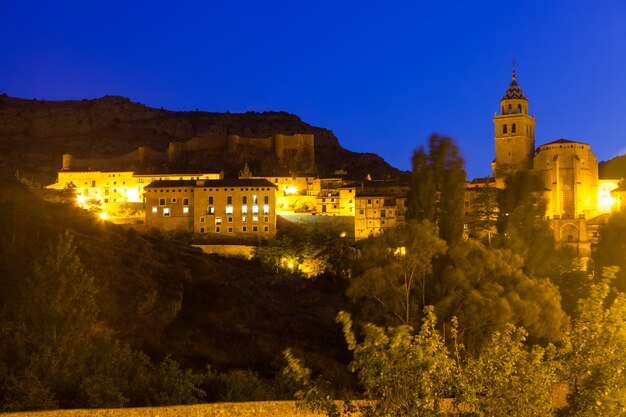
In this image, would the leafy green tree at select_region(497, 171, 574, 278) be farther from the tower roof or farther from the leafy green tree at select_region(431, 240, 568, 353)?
the tower roof

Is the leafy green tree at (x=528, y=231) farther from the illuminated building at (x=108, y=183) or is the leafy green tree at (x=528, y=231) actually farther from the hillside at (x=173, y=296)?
the illuminated building at (x=108, y=183)

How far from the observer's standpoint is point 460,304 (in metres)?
24.7

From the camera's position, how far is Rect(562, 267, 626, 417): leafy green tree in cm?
1205

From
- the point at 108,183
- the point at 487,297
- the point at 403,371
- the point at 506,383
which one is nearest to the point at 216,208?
the point at 108,183

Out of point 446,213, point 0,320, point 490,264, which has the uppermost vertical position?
point 446,213

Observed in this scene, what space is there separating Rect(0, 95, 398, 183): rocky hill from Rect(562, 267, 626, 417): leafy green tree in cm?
7870

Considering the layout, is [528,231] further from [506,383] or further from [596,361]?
[506,383]

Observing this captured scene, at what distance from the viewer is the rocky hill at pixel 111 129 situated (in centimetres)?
10125

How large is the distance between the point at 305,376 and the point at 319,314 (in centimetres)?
2323

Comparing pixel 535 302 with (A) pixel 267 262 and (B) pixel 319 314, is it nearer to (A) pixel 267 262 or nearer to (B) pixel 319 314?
(B) pixel 319 314

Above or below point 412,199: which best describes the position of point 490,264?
below

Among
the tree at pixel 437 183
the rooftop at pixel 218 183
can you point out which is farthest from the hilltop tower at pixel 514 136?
the tree at pixel 437 183

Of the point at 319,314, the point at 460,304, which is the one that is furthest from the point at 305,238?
the point at 460,304

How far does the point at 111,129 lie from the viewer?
397ft
